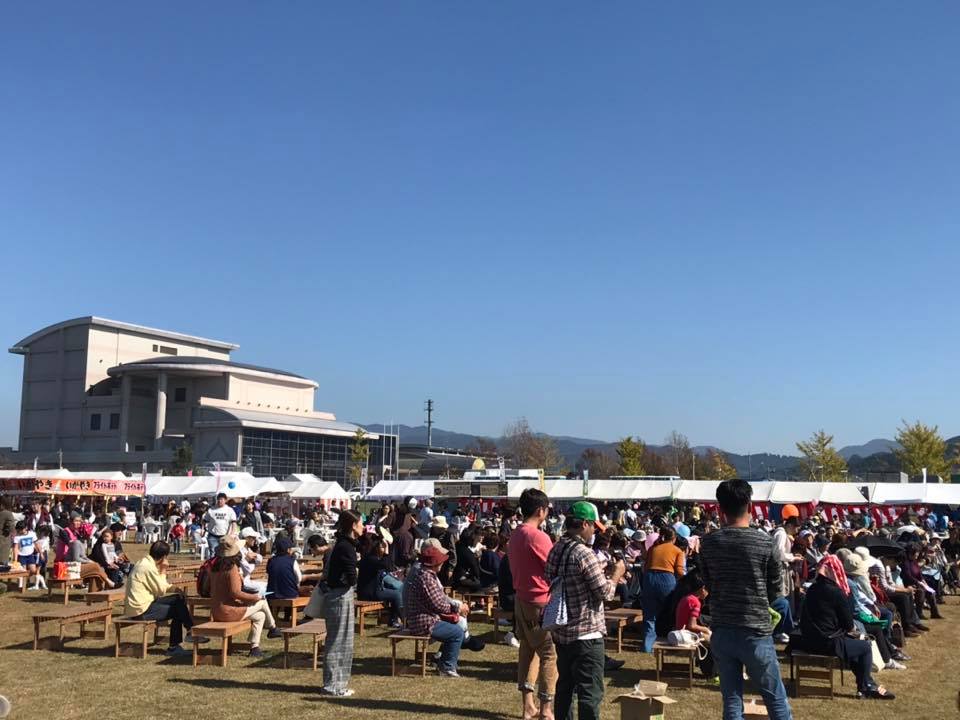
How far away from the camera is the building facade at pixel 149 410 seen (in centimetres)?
7788

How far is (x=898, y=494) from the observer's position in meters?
32.7

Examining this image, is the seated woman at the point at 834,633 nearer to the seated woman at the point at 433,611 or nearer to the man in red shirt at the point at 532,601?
the man in red shirt at the point at 532,601

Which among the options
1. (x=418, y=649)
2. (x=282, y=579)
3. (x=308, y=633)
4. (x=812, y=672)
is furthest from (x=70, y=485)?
(x=812, y=672)

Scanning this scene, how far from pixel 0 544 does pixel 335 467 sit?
230ft

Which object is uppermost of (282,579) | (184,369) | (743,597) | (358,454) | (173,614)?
(184,369)

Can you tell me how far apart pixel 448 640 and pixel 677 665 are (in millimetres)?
2460

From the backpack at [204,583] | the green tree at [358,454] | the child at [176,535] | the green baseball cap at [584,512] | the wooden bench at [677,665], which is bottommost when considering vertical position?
the child at [176,535]

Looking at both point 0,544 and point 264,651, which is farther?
point 0,544

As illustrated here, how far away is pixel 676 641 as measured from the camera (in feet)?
29.0

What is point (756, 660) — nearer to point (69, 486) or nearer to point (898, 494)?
point (898, 494)

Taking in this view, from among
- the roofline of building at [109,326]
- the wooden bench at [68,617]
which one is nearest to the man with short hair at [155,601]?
the wooden bench at [68,617]

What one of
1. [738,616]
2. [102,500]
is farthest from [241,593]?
[102,500]

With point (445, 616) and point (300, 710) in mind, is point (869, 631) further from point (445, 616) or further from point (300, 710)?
point (300, 710)

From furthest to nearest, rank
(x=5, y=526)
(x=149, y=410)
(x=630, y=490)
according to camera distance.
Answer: (x=149, y=410), (x=630, y=490), (x=5, y=526)
